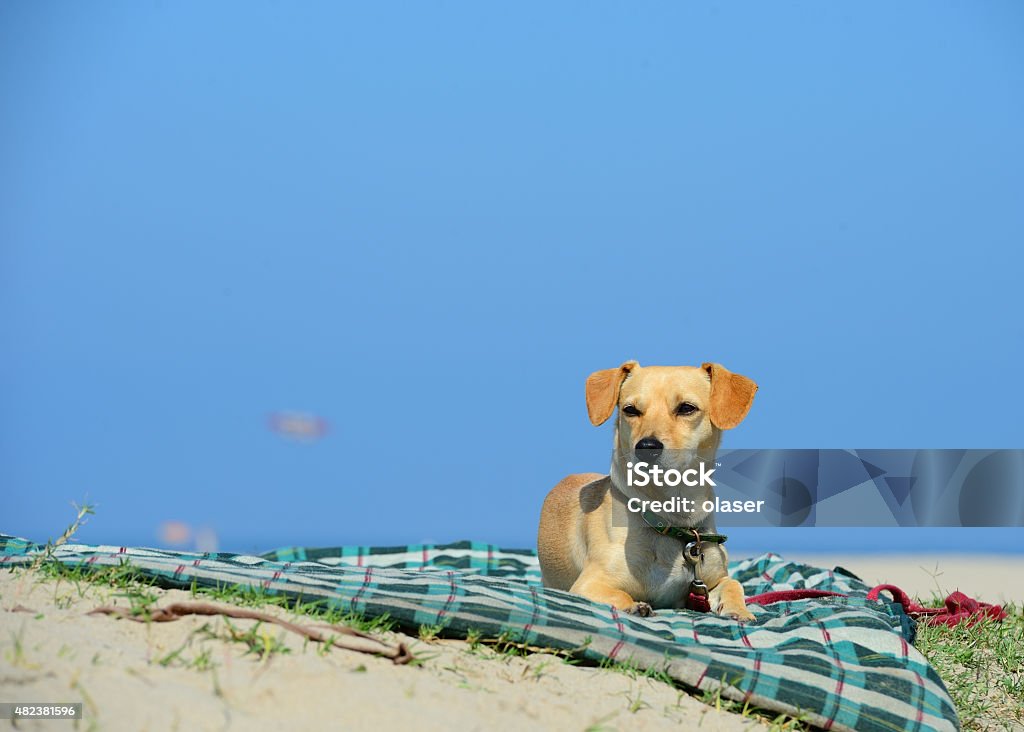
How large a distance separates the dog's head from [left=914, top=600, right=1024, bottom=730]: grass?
1.63m

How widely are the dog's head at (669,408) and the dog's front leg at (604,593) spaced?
21.3 inches

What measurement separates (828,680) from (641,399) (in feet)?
5.90

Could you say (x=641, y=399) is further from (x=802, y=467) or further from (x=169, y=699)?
(x=169, y=699)

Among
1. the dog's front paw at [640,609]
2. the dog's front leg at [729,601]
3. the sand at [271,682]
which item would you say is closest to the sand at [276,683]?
the sand at [271,682]

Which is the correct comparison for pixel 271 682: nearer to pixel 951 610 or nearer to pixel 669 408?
pixel 669 408

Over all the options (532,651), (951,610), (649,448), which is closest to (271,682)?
(532,651)

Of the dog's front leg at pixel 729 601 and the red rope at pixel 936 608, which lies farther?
the red rope at pixel 936 608

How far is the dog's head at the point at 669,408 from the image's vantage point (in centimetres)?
508

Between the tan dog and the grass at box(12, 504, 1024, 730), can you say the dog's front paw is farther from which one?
the grass at box(12, 504, 1024, 730)

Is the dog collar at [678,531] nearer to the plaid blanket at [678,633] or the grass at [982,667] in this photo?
the plaid blanket at [678,633]

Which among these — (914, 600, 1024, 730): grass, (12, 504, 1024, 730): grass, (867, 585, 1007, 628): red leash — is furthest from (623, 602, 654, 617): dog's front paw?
(867, 585, 1007, 628): red leash

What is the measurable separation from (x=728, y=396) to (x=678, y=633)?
57.2 inches

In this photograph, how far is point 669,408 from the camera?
5148 mm

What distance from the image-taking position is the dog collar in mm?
5246
